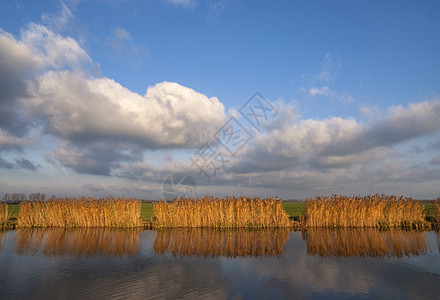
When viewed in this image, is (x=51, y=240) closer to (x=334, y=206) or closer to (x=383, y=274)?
(x=383, y=274)

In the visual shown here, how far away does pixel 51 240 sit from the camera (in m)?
17.8

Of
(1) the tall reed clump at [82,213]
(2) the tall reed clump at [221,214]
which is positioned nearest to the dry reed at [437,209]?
(2) the tall reed clump at [221,214]

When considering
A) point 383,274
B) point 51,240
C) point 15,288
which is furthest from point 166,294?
point 51,240

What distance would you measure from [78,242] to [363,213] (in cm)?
2256

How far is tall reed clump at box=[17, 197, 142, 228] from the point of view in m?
23.2

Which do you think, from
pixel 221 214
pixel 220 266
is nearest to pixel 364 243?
pixel 220 266

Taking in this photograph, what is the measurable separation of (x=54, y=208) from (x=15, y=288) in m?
16.3

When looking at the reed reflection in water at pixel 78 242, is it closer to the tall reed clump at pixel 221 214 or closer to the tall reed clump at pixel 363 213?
the tall reed clump at pixel 221 214

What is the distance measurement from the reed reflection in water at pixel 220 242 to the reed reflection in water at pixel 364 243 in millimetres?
2216

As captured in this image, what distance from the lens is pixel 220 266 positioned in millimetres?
11797

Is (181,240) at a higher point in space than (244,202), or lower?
lower

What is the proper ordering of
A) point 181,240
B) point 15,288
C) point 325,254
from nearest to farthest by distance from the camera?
1. point 15,288
2. point 325,254
3. point 181,240

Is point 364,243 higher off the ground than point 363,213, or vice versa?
point 363,213

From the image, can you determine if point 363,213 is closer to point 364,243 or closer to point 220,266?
point 364,243
